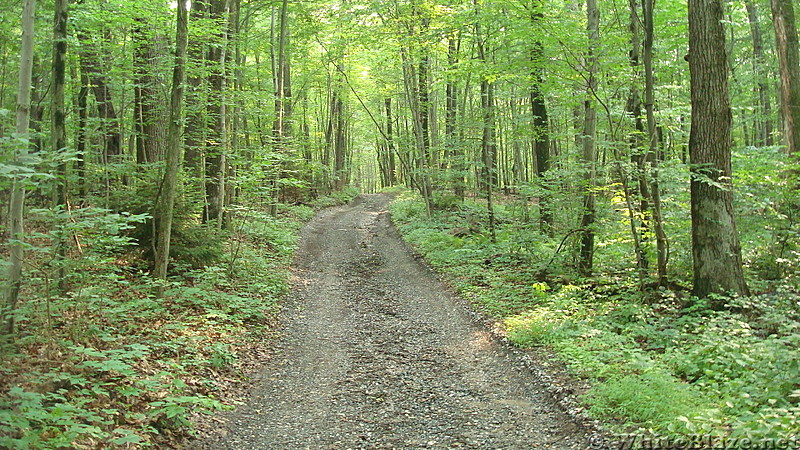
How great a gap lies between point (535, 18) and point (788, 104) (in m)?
6.85

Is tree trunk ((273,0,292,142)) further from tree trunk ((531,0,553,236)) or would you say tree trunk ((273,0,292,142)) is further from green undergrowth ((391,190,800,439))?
green undergrowth ((391,190,800,439))

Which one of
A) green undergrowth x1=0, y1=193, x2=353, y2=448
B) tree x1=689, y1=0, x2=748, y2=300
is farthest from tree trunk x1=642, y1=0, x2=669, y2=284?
green undergrowth x1=0, y1=193, x2=353, y2=448

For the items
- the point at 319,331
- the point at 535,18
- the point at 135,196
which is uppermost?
the point at 535,18

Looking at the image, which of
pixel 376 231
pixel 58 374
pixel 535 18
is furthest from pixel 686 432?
pixel 376 231

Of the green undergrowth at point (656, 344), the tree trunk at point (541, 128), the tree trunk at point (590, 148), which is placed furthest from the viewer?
the tree trunk at point (541, 128)

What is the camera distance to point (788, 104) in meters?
11.1

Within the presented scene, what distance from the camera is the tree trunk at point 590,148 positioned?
8836 millimetres

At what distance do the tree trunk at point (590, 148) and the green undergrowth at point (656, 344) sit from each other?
480 mm

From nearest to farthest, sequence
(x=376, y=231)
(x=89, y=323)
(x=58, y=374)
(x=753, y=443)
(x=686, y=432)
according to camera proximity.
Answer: (x=753, y=443) < (x=686, y=432) < (x=58, y=374) < (x=89, y=323) < (x=376, y=231)

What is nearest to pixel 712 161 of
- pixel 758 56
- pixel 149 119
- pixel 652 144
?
pixel 652 144

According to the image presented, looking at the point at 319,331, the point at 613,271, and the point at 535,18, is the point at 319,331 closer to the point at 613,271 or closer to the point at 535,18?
the point at 613,271

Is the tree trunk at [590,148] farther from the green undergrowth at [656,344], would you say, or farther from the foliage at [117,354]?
the foliage at [117,354]

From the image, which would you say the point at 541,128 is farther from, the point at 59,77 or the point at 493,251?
the point at 59,77

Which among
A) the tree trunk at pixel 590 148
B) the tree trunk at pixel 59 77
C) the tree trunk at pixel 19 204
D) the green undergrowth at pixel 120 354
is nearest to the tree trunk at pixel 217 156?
the green undergrowth at pixel 120 354
